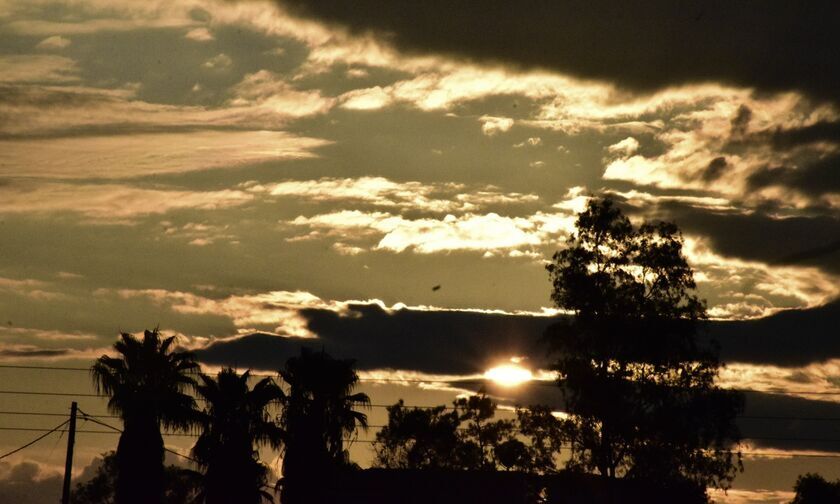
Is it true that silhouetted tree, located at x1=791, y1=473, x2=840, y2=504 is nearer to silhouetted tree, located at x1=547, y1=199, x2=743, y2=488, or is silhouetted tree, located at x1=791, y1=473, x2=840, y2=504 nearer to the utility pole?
silhouetted tree, located at x1=547, y1=199, x2=743, y2=488

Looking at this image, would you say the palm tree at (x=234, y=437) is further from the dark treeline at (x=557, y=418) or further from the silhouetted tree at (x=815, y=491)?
the silhouetted tree at (x=815, y=491)

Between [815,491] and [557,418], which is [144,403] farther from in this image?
[815,491]

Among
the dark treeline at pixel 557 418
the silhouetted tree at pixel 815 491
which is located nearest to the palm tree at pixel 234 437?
the dark treeline at pixel 557 418

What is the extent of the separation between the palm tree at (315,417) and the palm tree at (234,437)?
98 cm

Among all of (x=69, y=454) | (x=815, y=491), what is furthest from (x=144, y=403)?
A: (x=815, y=491)

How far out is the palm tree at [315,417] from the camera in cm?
5488

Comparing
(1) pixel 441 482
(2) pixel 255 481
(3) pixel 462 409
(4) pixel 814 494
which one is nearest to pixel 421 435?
(3) pixel 462 409

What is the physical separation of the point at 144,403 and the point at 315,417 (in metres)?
9.27

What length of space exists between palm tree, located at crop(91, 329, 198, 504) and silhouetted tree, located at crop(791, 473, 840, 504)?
9149 cm

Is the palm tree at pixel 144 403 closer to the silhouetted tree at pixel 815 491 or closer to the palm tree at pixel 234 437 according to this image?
the palm tree at pixel 234 437

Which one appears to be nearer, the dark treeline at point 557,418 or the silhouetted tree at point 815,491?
the dark treeline at point 557,418

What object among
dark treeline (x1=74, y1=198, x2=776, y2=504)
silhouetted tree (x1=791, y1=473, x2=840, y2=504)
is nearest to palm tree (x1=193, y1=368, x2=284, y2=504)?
dark treeline (x1=74, y1=198, x2=776, y2=504)

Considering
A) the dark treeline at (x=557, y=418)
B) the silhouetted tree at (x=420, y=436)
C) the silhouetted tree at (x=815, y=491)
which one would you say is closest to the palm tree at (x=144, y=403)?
the dark treeline at (x=557, y=418)

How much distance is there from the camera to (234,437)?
53969 mm
